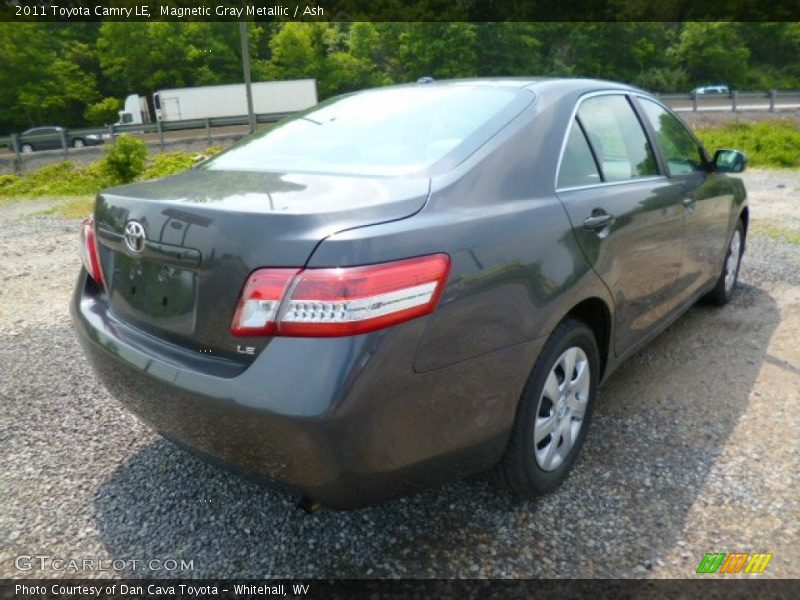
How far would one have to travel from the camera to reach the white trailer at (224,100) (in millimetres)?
35125

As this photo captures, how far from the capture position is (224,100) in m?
35.4

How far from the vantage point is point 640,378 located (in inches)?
140

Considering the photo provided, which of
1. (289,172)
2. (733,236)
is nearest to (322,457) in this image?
(289,172)

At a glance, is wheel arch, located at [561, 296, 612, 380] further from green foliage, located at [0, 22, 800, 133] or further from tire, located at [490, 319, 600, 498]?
green foliage, located at [0, 22, 800, 133]

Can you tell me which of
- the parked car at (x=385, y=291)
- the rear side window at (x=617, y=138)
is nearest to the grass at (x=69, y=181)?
the rear side window at (x=617, y=138)

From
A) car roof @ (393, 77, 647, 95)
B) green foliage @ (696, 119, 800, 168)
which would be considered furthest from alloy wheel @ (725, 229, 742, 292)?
green foliage @ (696, 119, 800, 168)

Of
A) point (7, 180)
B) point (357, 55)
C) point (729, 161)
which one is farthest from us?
point (357, 55)

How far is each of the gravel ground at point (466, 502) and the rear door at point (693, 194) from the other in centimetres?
61

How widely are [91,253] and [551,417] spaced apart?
191 cm

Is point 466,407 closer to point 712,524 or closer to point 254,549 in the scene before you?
point 254,549

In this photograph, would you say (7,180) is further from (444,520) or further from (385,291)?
(385,291)

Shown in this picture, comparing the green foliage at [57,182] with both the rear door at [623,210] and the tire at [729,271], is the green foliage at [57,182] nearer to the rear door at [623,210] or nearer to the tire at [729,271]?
the tire at [729,271]

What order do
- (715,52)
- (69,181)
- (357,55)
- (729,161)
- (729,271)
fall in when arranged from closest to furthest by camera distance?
(729,161) → (729,271) → (69,181) → (715,52) → (357,55)

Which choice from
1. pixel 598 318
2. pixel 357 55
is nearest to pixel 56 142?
pixel 598 318
